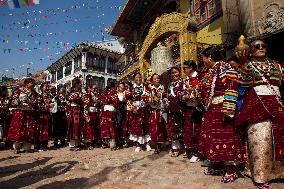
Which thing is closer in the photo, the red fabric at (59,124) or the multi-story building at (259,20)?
the multi-story building at (259,20)

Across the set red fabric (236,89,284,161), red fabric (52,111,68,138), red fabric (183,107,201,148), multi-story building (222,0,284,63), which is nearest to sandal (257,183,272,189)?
red fabric (236,89,284,161)

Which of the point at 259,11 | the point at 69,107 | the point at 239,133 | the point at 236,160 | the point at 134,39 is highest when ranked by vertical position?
the point at 134,39

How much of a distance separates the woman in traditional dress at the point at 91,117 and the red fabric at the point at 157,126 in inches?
90.2

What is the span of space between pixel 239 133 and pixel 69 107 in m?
5.71

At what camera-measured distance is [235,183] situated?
3352 millimetres

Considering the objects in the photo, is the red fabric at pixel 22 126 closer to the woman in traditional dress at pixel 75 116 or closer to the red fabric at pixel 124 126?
the woman in traditional dress at pixel 75 116

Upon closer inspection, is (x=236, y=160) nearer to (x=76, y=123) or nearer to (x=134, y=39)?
(x=76, y=123)

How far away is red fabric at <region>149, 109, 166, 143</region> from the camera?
6.06 m

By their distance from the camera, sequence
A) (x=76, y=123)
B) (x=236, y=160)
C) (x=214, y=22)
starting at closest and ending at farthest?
(x=236, y=160)
(x=76, y=123)
(x=214, y=22)

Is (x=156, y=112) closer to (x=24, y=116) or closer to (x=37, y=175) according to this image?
(x=37, y=175)

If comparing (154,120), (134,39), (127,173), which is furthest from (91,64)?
(127,173)

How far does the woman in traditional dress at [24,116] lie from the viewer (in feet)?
23.1

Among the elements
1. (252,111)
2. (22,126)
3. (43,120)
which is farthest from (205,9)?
(252,111)

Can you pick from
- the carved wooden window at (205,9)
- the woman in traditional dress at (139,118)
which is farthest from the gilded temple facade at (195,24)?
the woman in traditional dress at (139,118)
